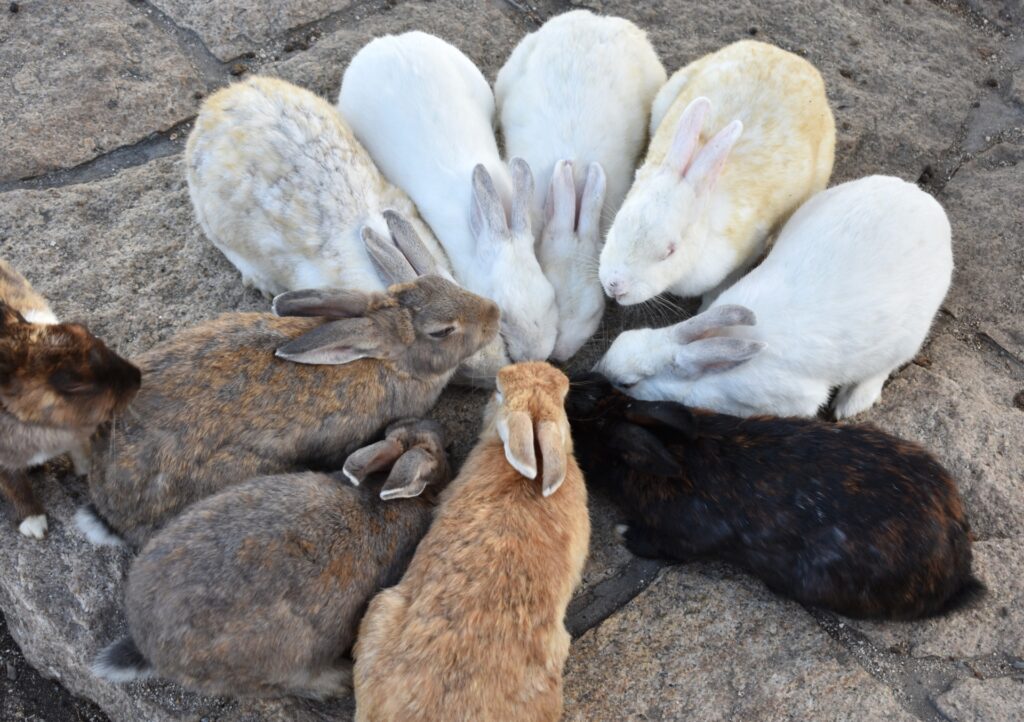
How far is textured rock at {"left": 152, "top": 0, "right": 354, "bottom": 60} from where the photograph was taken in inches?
227

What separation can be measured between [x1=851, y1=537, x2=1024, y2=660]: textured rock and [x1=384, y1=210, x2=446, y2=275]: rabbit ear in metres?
2.59

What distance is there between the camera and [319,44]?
5.88 m

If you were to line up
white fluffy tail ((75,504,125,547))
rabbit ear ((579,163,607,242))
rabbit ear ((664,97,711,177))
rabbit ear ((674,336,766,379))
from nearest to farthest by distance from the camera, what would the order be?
white fluffy tail ((75,504,125,547)) < rabbit ear ((674,336,766,379)) < rabbit ear ((664,97,711,177)) < rabbit ear ((579,163,607,242))

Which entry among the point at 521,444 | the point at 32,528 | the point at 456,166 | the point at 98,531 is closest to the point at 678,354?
the point at 521,444

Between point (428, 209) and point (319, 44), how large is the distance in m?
1.77

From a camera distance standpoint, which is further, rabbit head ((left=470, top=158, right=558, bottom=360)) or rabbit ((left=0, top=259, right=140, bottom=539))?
rabbit head ((left=470, top=158, right=558, bottom=360))

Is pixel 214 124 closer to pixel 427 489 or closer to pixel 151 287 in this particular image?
pixel 151 287

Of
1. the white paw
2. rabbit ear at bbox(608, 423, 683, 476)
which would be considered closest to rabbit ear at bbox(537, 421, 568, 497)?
rabbit ear at bbox(608, 423, 683, 476)

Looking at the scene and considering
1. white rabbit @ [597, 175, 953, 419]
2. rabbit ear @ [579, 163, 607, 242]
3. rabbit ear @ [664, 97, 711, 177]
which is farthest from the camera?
rabbit ear @ [579, 163, 607, 242]

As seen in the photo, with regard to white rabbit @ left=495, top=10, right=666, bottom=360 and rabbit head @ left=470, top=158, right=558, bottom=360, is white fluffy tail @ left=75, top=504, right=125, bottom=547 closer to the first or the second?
rabbit head @ left=470, top=158, right=558, bottom=360

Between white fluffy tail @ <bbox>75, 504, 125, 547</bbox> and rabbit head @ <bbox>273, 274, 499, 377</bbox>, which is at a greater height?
rabbit head @ <bbox>273, 274, 499, 377</bbox>

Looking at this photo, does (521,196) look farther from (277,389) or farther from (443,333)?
(277,389)

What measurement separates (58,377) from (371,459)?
1257 millimetres

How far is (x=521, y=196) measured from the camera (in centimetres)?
465
